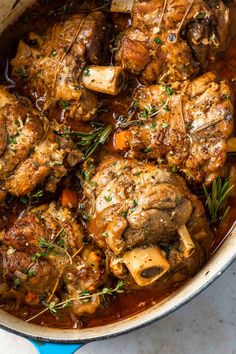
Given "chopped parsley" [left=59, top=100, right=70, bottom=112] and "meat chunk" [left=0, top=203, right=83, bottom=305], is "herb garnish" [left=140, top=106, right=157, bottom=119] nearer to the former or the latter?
"chopped parsley" [left=59, top=100, right=70, bottom=112]

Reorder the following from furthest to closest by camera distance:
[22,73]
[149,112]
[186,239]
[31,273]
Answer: [22,73]
[149,112]
[31,273]
[186,239]

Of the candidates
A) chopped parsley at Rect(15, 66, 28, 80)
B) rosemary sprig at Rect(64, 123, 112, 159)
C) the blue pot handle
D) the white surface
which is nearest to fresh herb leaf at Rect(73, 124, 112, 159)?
rosemary sprig at Rect(64, 123, 112, 159)

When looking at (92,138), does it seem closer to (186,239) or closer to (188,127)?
(188,127)

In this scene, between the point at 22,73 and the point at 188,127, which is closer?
the point at 188,127

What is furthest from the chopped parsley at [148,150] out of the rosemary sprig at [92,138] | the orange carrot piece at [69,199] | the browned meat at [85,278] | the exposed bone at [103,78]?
the browned meat at [85,278]

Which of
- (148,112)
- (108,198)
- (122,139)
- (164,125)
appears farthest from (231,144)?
(108,198)

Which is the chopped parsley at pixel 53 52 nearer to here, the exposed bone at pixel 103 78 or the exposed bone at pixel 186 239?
the exposed bone at pixel 103 78
